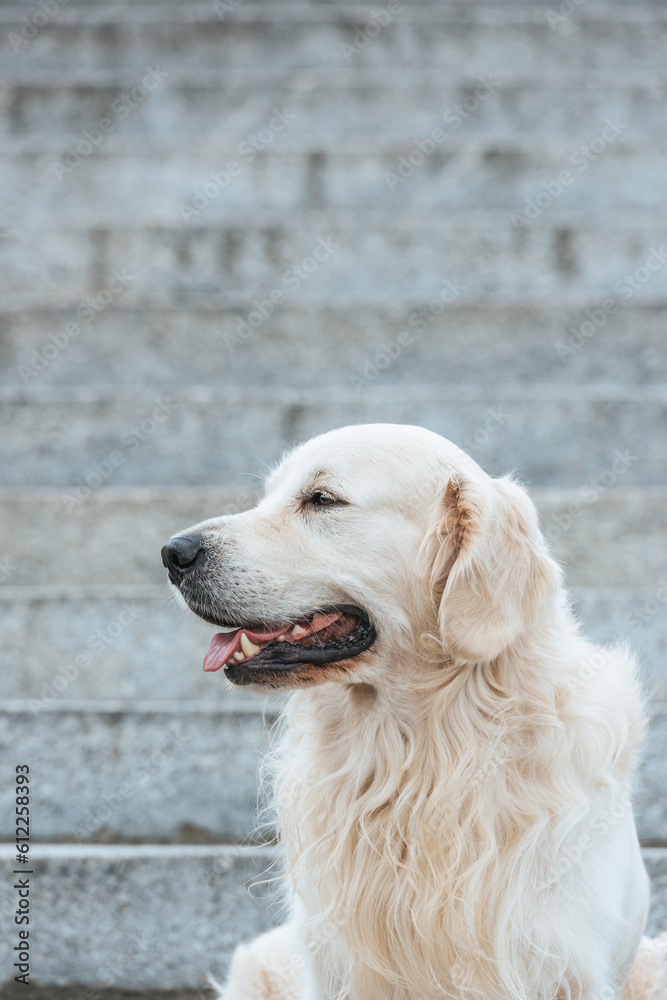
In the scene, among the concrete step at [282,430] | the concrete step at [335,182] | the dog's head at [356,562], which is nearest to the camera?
the dog's head at [356,562]

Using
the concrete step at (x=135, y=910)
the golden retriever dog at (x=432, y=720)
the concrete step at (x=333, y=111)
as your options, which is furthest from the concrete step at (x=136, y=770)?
the concrete step at (x=333, y=111)

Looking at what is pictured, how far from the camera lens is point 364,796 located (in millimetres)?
2143

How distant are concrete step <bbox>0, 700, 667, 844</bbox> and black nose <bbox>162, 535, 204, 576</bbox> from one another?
2.82 feet

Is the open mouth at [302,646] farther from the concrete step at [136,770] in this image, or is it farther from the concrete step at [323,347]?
the concrete step at [323,347]

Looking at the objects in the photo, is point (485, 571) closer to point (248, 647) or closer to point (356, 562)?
point (356, 562)

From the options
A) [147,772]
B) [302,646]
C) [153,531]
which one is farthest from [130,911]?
[153,531]

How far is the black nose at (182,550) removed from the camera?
2094 millimetres

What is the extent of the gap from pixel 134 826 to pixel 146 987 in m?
0.49

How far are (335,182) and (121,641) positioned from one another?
13.6 ft

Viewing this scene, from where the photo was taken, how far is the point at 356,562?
2066 millimetres

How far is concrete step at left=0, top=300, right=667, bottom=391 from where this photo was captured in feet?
16.5

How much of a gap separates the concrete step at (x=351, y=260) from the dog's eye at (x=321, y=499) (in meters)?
3.52

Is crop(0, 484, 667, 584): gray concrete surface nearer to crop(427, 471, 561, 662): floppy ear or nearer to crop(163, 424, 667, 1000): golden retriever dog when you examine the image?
crop(163, 424, 667, 1000): golden retriever dog

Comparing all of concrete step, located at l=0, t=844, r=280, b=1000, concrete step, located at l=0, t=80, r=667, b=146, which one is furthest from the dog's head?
concrete step, located at l=0, t=80, r=667, b=146
